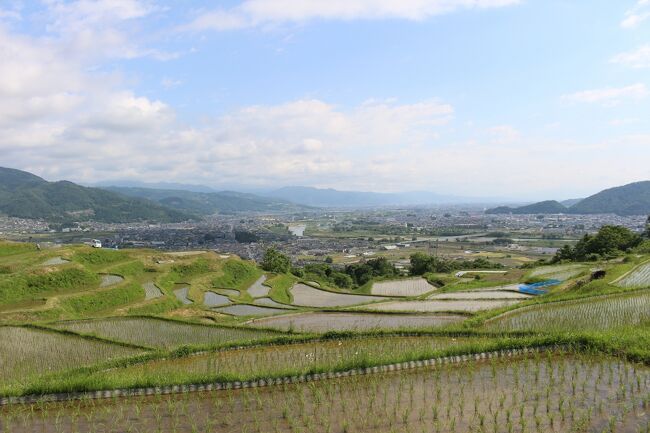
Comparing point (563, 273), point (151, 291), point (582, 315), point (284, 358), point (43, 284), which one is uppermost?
point (582, 315)

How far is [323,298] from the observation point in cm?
2758

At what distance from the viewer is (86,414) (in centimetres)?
770

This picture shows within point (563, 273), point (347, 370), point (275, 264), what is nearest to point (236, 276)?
point (275, 264)

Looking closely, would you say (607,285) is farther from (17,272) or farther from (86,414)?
(17,272)

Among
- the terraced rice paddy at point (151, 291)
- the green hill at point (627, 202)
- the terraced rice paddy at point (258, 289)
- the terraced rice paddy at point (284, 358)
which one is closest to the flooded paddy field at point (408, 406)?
the terraced rice paddy at point (284, 358)

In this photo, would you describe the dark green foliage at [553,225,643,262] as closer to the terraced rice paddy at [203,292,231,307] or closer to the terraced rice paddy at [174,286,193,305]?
the terraced rice paddy at [203,292,231,307]

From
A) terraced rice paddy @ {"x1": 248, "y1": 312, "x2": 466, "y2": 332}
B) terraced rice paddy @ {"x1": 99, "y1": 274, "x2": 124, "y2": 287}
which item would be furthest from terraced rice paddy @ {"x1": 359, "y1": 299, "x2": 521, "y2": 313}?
terraced rice paddy @ {"x1": 99, "y1": 274, "x2": 124, "y2": 287}

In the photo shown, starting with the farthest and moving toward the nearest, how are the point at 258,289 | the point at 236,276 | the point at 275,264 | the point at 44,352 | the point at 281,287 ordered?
the point at 275,264 < the point at 236,276 < the point at 281,287 < the point at 258,289 < the point at 44,352

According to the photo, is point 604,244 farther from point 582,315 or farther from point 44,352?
point 44,352

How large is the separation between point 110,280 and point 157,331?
43.2ft

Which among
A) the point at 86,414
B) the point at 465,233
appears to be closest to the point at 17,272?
the point at 86,414

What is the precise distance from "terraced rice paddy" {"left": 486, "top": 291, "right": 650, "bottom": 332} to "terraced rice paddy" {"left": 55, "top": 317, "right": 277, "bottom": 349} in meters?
7.74

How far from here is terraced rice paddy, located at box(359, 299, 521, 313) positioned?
1752cm

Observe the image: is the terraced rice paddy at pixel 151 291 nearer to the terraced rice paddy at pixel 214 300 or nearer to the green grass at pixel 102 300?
the green grass at pixel 102 300
